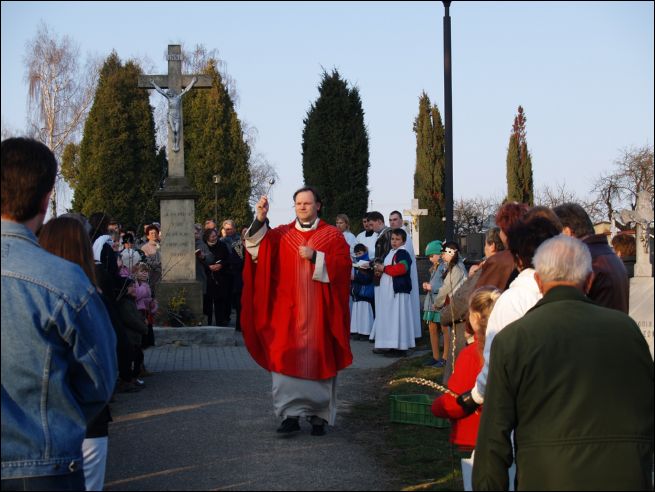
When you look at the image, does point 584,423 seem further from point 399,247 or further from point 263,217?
point 399,247

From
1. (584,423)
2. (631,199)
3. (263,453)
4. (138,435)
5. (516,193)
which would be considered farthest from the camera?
(516,193)

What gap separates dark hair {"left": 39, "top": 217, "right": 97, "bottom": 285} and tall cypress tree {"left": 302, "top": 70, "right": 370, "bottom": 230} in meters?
27.3

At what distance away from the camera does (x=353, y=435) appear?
832 centimetres

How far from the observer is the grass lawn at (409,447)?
6716 mm

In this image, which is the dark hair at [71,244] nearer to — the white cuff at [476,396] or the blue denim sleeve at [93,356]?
the blue denim sleeve at [93,356]

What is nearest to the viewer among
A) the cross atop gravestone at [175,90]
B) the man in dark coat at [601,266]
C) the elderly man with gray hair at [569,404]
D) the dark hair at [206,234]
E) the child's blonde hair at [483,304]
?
the elderly man with gray hair at [569,404]

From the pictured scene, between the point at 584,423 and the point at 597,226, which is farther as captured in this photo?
the point at 597,226

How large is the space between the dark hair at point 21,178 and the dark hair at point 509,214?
10.8ft

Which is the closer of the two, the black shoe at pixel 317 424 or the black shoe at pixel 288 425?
the black shoe at pixel 288 425

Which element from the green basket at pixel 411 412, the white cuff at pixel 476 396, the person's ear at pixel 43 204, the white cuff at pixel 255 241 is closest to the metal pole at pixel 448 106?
the green basket at pixel 411 412

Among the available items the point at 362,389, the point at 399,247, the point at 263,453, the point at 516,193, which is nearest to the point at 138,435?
the point at 263,453

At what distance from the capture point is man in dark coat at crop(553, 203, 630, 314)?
531 cm

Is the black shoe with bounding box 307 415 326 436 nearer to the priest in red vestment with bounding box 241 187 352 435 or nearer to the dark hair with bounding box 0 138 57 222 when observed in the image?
the priest in red vestment with bounding box 241 187 352 435

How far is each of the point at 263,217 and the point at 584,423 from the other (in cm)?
510
